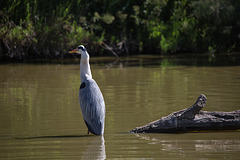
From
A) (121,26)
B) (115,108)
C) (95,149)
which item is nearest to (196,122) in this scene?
(95,149)

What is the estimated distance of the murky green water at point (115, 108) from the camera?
5.15m

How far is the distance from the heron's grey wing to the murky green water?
164 mm

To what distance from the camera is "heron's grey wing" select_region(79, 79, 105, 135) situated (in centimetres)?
596

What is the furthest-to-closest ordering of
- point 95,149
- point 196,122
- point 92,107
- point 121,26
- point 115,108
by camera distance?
point 121,26 < point 115,108 < point 92,107 < point 196,122 < point 95,149

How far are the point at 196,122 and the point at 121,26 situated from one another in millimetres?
12993

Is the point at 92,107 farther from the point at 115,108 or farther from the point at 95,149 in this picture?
the point at 115,108

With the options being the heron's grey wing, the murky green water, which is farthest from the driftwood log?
the heron's grey wing

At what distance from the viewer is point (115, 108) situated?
25.5ft

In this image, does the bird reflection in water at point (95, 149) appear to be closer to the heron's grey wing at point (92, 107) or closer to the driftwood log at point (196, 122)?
the heron's grey wing at point (92, 107)

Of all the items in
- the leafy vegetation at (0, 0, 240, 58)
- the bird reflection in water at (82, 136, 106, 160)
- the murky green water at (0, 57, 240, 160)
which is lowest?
the bird reflection in water at (82, 136, 106, 160)

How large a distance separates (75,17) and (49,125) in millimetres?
11588

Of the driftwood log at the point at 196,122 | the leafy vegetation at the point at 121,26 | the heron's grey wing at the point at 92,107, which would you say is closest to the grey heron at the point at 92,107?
the heron's grey wing at the point at 92,107

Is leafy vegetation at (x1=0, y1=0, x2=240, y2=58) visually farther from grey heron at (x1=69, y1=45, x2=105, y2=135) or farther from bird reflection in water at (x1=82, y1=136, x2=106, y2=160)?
bird reflection in water at (x1=82, y1=136, x2=106, y2=160)

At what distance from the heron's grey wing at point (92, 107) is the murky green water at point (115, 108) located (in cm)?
16
